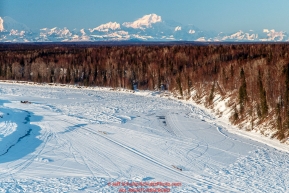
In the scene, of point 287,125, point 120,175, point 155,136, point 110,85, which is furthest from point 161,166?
point 110,85

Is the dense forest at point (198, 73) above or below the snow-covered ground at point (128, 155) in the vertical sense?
above

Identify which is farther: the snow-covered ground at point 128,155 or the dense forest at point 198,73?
the dense forest at point 198,73

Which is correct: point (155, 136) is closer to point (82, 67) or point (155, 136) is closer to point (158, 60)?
point (158, 60)

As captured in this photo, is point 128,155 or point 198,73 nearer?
point 128,155

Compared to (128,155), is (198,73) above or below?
above

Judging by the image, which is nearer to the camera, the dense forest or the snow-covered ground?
the snow-covered ground
